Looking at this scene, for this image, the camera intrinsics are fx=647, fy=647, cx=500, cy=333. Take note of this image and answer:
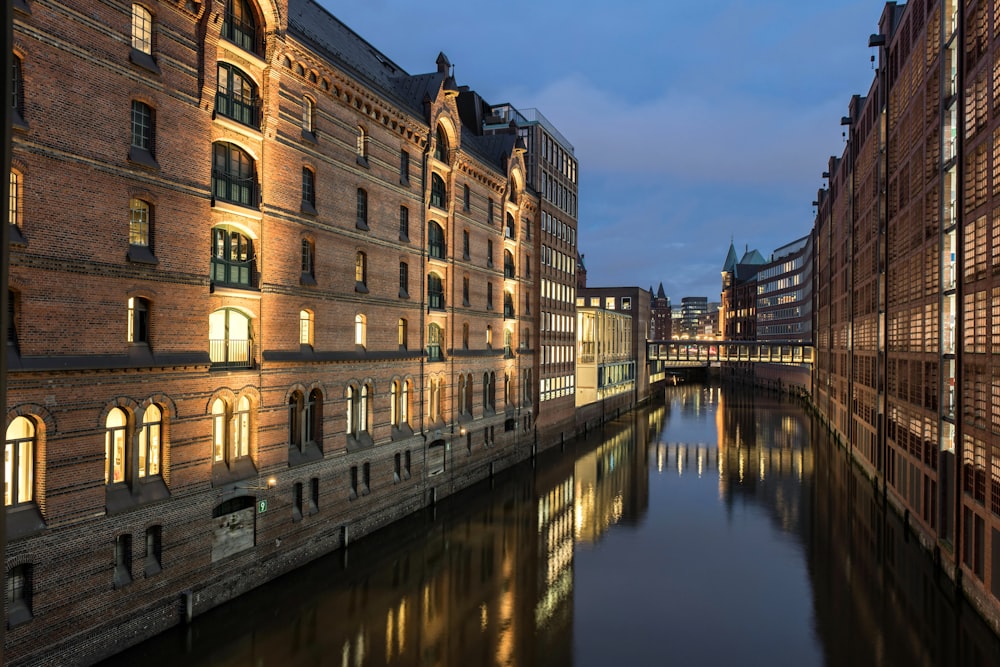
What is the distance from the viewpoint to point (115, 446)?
1761cm

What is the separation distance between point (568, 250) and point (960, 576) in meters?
42.1

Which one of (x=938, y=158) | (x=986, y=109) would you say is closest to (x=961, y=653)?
(x=986, y=109)

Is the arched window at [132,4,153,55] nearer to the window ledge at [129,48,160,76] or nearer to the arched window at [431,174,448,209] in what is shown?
the window ledge at [129,48,160,76]

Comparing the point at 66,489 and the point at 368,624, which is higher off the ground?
the point at 66,489

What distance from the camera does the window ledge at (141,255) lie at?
57.9ft

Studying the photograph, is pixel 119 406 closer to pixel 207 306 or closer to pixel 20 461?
pixel 20 461

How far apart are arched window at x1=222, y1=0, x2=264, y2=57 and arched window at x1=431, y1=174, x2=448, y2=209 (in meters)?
13.7

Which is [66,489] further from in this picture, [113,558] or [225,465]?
[225,465]

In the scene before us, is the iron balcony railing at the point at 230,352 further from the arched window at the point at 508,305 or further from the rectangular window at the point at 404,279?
the arched window at the point at 508,305

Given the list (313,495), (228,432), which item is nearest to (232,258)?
(228,432)

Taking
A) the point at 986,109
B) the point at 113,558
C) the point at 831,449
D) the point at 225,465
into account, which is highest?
the point at 986,109

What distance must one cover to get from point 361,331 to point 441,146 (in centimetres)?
1276

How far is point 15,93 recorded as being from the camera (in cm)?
1492

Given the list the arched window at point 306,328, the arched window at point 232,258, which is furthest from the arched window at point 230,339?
the arched window at point 306,328
